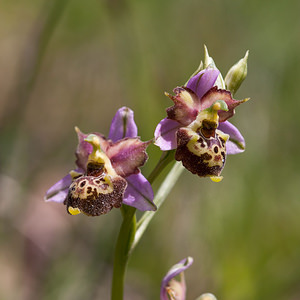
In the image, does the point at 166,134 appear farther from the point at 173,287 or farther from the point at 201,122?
the point at 173,287

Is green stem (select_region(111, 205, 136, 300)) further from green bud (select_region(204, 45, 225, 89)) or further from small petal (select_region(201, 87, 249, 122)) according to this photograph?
green bud (select_region(204, 45, 225, 89))

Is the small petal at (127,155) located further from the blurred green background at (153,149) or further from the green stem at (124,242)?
the blurred green background at (153,149)

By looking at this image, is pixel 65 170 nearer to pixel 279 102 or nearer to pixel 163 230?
pixel 163 230

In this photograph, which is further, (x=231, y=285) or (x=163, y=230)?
(x=163, y=230)

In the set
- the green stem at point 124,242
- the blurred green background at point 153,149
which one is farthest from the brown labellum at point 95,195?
the blurred green background at point 153,149

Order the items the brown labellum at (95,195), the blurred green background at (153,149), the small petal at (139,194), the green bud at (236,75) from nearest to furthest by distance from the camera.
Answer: the brown labellum at (95,195), the small petal at (139,194), the green bud at (236,75), the blurred green background at (153,149)

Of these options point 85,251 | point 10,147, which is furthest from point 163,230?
point 10,147

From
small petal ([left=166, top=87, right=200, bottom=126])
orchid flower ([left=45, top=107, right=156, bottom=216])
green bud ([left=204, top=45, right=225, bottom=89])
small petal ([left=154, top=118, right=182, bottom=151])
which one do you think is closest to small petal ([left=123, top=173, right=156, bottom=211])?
orchid flower ([left=45, top=107, right=156, bottom=216])
